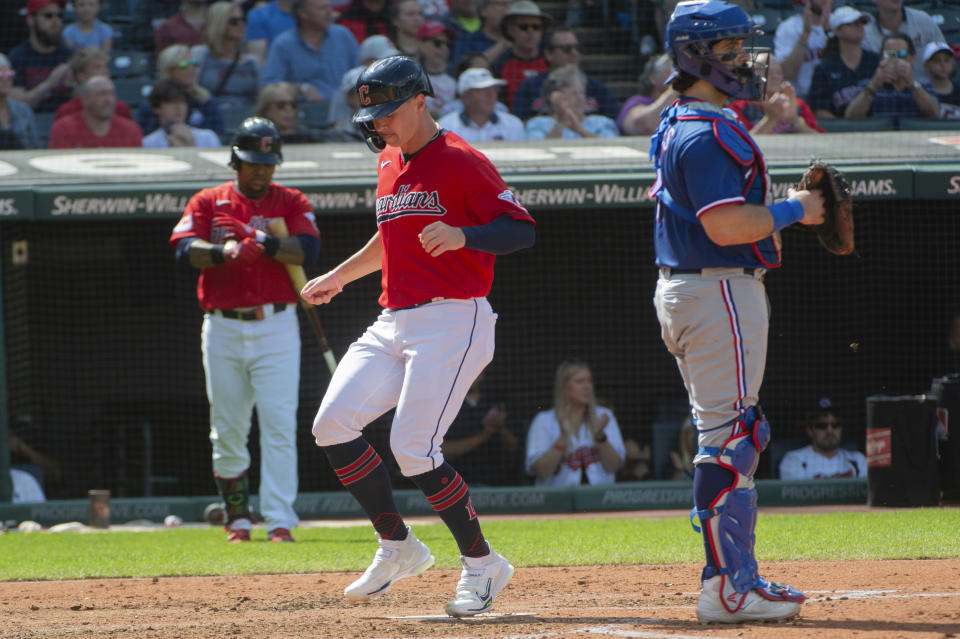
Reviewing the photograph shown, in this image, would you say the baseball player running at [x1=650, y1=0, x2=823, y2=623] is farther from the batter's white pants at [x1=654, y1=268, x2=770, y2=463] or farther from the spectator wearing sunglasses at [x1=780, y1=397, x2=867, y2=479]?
the spectator wearing sunglasses at [x1=780, y1=397, x2=867, y2=479]

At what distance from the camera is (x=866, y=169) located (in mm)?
7824

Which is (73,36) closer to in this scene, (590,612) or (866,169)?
(866,169)

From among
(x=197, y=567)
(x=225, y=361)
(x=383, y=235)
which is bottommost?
(x=197, y=567)

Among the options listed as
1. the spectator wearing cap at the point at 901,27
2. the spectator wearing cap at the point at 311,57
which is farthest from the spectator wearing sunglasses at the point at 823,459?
the spectator wearing cap at the point at 311,57

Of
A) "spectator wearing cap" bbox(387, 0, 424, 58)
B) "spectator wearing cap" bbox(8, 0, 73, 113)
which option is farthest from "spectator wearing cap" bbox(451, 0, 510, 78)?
"spectator wearing cap" bbox(8, 0, 73, 113)

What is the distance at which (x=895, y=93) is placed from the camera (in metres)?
9.38

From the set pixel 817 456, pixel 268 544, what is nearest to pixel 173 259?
pixel 268 544

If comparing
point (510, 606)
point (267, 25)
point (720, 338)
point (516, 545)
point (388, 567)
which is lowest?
point (516, 545)

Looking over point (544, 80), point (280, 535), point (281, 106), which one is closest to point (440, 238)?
point (280, 535)

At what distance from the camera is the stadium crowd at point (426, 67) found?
9211 mm

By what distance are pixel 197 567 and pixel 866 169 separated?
4.77 meters

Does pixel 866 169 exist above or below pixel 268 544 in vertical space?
above

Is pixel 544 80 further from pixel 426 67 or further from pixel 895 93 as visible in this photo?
pixel 895 93

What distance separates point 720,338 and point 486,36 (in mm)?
7604
